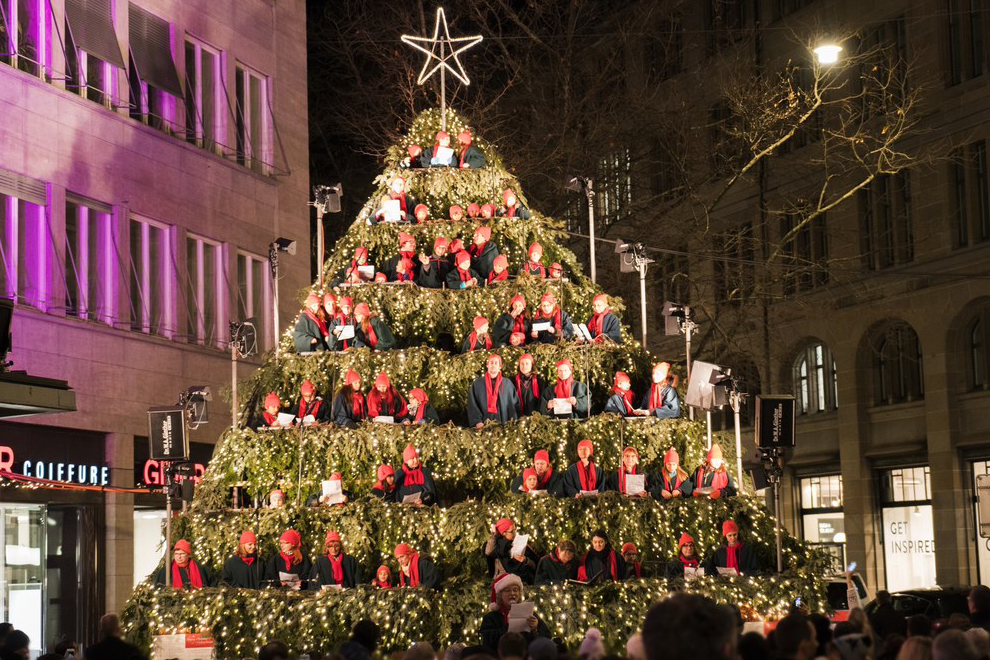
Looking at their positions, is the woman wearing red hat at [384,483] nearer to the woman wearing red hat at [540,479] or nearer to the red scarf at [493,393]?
the woman wearing red hat at [540,479]

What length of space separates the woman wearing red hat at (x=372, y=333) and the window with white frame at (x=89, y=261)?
6858 millimetres

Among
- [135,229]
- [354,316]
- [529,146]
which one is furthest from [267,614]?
[529,146]

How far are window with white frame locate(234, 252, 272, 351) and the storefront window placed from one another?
15.7 metres

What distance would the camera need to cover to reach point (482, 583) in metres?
18.0

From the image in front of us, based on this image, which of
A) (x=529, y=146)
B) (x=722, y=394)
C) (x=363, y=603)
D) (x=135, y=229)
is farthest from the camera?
(x=529, y=146)

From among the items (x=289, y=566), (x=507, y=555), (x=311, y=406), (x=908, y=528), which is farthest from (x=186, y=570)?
(x=908, y=528)

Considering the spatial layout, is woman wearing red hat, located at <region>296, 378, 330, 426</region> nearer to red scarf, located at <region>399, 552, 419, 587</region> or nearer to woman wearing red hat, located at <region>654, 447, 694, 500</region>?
red scarf, located at <region>399, 552, 419, 587</region>

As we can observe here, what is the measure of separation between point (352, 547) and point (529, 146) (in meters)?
15.5

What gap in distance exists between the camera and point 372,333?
21078mm

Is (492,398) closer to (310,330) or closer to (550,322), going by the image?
(550,322)

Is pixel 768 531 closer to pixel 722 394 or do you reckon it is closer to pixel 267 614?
pixel 722 394

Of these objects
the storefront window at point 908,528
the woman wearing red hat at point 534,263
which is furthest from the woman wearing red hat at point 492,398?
the storefront window at point 908,528

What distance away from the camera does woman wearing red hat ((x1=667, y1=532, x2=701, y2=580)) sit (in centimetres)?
1864

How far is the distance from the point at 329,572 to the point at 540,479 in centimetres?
267
